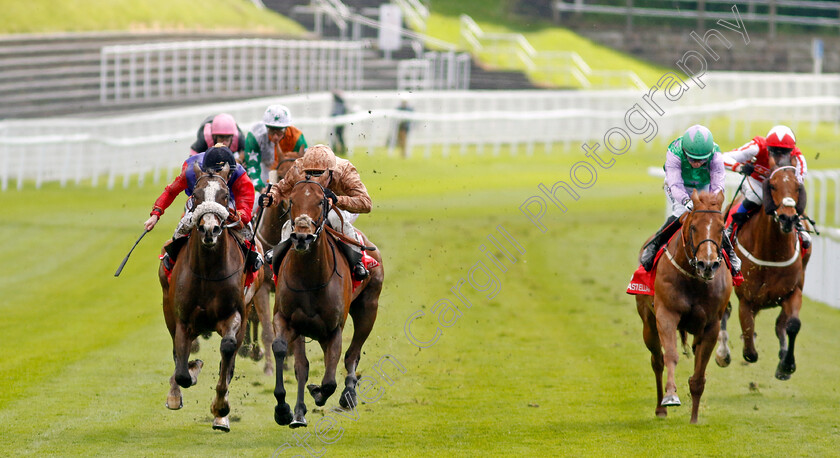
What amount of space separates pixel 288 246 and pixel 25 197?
15.5 m

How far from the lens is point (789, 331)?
11102 mm

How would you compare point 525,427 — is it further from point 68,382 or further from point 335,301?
point 68,382

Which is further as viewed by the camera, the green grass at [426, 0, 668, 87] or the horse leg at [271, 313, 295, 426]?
the green grass at [426, 0, 668, 87]

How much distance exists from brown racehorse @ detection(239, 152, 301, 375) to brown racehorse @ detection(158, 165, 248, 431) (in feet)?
4.17

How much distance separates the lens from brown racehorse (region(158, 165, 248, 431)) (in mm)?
8977

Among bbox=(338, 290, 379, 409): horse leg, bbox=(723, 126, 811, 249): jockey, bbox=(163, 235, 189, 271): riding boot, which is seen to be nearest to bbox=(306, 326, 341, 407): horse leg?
bbox=(338, 290, 379, 409): horse leg

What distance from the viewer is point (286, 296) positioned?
8.70 metres

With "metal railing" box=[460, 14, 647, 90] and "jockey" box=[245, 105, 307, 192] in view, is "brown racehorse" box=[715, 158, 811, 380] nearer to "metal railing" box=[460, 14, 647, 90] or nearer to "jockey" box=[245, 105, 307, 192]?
"jockey" box=[245, 105, 307, 192]

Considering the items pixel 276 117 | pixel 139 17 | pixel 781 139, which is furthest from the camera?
pixel 139 17

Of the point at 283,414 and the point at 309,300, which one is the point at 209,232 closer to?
the point at 309,300

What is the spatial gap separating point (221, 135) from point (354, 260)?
2.10 meters

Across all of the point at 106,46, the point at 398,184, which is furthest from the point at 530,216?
the point at 106,46

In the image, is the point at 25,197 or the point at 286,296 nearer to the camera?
the point at 286,296

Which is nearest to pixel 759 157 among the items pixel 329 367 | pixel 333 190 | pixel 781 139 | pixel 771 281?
pixel 781 139
